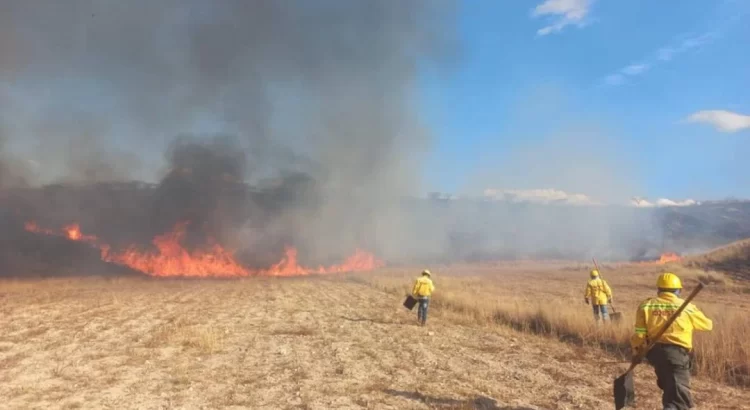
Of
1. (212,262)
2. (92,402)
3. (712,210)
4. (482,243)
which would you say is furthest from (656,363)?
(712,210)

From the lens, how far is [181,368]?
9.39 meters

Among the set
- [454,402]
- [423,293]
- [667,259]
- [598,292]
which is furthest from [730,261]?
[454,402]

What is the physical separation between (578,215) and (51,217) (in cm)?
8357

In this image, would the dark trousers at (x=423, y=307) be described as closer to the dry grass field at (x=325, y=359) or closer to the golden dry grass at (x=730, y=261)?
the dry grass field at (x=325, y=359)

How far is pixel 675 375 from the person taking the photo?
18.4ft

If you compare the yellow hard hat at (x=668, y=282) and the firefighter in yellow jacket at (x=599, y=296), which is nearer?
the yellow hard hat at (x=668, y=282)

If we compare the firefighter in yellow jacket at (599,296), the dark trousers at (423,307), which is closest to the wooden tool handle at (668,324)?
the firefighter in yellow jacket at (599,296)

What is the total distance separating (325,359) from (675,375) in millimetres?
6925

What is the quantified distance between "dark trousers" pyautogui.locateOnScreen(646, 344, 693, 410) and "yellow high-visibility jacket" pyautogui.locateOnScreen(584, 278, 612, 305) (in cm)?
906

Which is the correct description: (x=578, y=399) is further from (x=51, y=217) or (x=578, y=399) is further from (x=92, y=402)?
(x=51, y=217)

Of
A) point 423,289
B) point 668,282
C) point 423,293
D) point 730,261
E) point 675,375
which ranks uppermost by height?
point 730,261

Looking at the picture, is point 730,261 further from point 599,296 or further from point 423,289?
point 423,289

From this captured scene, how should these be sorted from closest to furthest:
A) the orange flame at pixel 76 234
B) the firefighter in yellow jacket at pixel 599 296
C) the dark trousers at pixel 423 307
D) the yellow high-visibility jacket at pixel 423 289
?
1. the firefighter in yellow jacket at pixel 599 296
2. the yellow high-visibility jacket at pixel 423 289
3. the dark trousers at pixel 423 307
4. the orange flame at pixel 76 234

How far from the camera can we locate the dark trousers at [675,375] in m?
5.50
